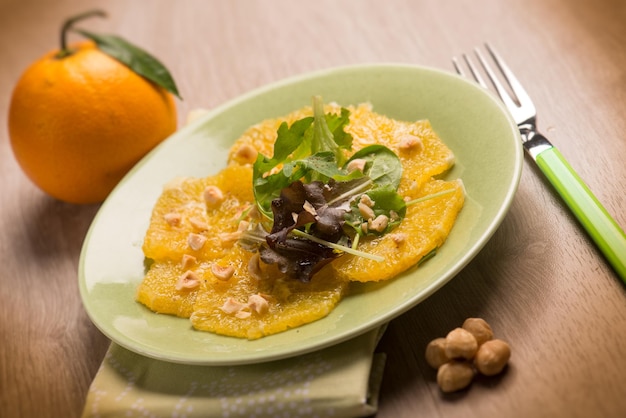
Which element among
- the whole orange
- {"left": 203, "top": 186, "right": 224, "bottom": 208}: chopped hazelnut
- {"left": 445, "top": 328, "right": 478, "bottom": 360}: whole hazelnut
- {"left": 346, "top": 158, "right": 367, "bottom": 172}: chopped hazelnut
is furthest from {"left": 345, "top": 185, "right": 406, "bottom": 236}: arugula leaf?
the whole orange

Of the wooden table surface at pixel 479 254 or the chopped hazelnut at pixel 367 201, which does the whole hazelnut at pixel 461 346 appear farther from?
the chopped hazelnut at pixel 367 201

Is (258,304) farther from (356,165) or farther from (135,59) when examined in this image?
(135,59)

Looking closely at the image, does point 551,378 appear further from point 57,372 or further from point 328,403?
point 57,372

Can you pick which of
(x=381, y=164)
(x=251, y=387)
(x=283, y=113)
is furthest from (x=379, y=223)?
(x=283, y=113)

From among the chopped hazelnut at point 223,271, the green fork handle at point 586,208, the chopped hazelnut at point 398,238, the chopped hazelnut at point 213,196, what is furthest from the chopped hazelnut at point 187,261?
the green fork handle at point 586,208

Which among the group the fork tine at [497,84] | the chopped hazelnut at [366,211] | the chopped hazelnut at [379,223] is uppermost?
the fork tine at [497,84]

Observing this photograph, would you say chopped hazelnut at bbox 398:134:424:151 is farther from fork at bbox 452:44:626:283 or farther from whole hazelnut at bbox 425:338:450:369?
whole hazelnut at bbox 425:338:450:369

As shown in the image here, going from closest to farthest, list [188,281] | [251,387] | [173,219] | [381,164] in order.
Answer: [251,387] → [188,281] → [381,164] → [173,219]
